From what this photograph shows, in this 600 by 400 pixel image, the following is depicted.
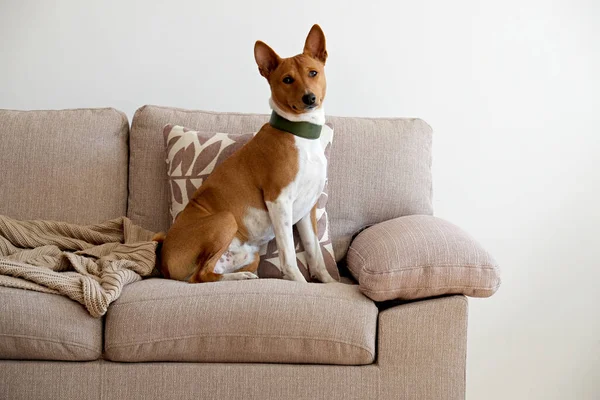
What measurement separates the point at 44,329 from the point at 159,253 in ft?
1.79

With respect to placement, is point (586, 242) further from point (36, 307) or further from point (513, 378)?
point (36, 307)

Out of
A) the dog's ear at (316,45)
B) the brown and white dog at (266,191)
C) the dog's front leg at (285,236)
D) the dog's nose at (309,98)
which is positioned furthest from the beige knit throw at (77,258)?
the dog's ear at (316,45)

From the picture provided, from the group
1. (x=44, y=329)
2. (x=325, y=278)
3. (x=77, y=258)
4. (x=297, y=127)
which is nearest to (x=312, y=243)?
(x=325, y=278)

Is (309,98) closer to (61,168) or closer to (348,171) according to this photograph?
(348,171)

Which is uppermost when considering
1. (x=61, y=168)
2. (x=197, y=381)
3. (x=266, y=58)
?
(x=266, y=58)

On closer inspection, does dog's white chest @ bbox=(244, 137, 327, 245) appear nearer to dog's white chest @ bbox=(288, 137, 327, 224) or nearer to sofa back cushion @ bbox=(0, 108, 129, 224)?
dog's white chest @ bbox=(288, 137, 327, 224)

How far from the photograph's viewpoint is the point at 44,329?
1961 millimetres

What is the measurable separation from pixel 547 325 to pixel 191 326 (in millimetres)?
1802

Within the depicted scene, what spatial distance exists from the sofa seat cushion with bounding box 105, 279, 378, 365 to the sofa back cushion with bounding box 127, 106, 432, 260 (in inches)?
25.3

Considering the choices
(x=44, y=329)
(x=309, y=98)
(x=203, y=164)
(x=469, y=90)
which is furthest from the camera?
(x=469, y=90)

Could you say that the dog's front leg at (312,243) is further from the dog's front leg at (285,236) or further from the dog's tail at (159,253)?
the dog's tail at (159,253)

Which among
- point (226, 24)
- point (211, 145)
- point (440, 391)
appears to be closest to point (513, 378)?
point (440, 391)

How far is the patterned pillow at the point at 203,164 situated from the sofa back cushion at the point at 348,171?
3.3 inches

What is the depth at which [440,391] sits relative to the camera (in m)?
1.99
